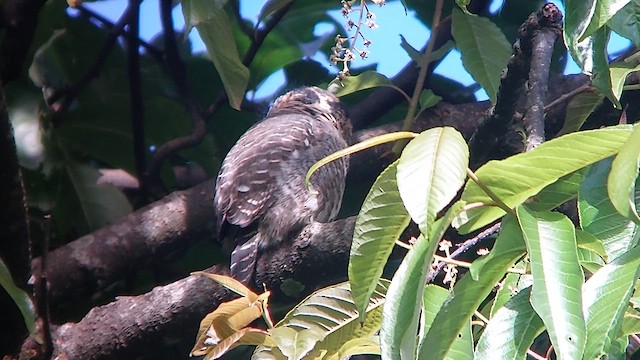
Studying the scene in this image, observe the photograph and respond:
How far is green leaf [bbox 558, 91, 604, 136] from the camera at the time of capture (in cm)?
200

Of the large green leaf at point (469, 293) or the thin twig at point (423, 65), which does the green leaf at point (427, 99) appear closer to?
the thin twig at point (423, 65)

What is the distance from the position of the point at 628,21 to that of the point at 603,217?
0.86 feet

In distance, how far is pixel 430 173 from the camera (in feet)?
3.10

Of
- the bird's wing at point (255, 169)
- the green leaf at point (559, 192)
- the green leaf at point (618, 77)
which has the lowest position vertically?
the bird's wing at point (255, 169)

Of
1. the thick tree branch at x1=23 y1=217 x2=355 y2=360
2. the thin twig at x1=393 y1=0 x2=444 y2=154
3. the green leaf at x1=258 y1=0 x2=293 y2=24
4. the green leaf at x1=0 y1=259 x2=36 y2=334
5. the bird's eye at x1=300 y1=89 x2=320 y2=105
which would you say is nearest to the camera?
the green leaf at x1=0 y1=259 x2=36 y2=334

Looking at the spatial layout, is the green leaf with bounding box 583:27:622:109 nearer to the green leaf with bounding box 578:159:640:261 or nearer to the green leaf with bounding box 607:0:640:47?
the green leaf with bounding box 607:0:640:47

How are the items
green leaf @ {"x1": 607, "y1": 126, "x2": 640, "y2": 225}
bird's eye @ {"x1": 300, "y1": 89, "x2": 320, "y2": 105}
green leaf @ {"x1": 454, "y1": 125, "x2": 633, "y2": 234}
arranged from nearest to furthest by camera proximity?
1. green leaf @ {"x1": 607, "y1": 126, "x2": 640, "y2": 225}
2. green leaf @ {"x1": 454, "y1": 125, "x2": 633, "y2": 234}
3. bird's eye @ {"x1": 300, "y1": 89, "x2": 320, "y2": 105}

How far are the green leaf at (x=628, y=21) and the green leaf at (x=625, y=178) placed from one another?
0.30 meters

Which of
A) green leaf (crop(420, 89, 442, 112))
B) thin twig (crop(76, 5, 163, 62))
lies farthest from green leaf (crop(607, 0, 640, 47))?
thin twig (crop(76, 5, 163, 62))

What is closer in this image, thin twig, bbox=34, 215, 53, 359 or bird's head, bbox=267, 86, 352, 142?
thin twig, bbox=34, 215, 53, 359

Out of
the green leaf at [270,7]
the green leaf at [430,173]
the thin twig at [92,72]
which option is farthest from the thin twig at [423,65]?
the green leaf at [430,173]

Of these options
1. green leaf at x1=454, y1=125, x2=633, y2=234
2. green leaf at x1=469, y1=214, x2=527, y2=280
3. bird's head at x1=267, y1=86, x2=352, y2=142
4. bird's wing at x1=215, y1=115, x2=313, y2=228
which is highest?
green leaf at x1=454, y1=125, x2=633, y2=234

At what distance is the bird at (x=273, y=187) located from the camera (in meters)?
2.57

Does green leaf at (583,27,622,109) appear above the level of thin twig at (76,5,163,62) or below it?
above
